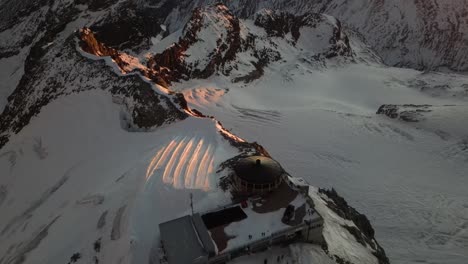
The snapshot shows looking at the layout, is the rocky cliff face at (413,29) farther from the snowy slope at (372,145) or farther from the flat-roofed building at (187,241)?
the flat-roofed building at (187,241)

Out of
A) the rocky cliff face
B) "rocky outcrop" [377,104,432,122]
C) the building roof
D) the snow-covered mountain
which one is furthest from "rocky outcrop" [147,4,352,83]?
the rocky cliff face

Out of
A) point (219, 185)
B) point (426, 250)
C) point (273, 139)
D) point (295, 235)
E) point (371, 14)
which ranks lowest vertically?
point (371, 14)

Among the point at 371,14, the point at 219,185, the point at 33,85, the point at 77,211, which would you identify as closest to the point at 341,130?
the point at 219,185

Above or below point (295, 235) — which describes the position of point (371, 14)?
below

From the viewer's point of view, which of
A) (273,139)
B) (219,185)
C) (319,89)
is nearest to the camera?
(219,185)

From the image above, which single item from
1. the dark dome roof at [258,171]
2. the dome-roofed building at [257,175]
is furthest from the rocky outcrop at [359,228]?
the dark dome roof at [258,171]

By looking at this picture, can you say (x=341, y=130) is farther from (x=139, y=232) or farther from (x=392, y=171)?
(x=139, y=232)
